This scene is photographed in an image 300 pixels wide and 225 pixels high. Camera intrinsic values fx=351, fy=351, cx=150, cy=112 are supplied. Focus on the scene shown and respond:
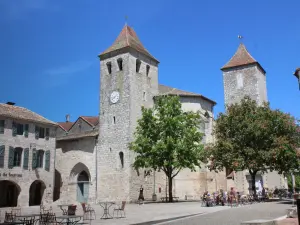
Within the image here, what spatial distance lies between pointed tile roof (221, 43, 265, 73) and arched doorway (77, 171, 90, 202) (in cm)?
2444

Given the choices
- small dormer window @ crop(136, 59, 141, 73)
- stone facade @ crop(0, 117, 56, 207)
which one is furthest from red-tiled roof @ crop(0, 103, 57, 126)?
small dormer window @ crop(136, 59, 141, 73)

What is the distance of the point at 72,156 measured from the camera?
39.2m

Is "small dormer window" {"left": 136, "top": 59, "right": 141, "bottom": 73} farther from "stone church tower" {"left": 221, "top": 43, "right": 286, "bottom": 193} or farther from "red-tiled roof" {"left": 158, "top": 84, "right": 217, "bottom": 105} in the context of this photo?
"stone church tower" {"left": 221, "top": 43, "right": 286, "bottom": 193}

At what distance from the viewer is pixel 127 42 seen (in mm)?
38219

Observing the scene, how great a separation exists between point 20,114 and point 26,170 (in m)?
5.31

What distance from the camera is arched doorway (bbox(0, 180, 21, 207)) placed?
109 ft

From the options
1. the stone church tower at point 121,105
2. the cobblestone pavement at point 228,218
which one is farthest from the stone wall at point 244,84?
the cobblestone pavement at point 228,218

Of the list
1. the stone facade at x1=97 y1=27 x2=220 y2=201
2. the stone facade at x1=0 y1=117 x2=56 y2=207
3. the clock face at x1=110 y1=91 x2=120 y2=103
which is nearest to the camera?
the stone facade at x1=0 y1=117 x2=56 y2=207

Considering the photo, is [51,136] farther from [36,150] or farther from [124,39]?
[124,39]

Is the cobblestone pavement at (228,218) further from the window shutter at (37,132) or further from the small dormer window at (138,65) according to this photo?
Result: the small dormer window at (138,65)

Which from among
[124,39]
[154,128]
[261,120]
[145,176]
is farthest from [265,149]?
[124,39]

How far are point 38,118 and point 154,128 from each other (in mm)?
12352

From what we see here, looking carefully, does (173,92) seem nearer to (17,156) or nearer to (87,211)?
(17,156)

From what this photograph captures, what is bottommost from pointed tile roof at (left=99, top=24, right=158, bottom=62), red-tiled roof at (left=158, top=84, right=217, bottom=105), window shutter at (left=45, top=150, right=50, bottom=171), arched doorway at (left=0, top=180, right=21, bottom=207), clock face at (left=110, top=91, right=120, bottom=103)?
arched doorway at (left=0, top=180, right=21, bottom=207)
